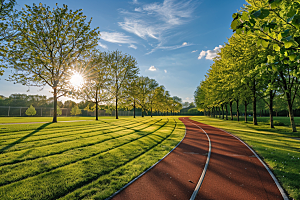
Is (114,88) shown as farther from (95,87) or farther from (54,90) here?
(54,90)

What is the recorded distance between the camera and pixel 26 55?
1581cm

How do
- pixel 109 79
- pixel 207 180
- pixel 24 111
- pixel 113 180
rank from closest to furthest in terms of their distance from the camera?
pixel 113 180, pixel 207 180, pixel 109 79, pixel 24 111

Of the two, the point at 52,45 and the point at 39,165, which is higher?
the point at 52,45

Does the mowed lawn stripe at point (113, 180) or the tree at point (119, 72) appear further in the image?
the tree at point (119, 72)

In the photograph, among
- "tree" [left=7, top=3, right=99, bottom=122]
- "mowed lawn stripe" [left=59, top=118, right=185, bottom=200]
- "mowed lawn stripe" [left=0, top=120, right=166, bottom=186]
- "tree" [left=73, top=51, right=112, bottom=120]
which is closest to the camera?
"mowed lawn stripe" [left=59, top=118, right=185, bottom=200]

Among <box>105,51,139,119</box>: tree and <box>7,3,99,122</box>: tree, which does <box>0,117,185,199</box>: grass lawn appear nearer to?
<box>7,3,99,122</box>: tree

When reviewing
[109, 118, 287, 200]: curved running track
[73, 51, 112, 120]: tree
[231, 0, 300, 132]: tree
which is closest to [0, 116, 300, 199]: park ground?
[109, 118, 287, 200]: curved running track

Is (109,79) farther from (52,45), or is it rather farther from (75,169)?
(75,169)

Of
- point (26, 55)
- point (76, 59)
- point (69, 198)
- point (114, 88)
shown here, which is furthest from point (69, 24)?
point (69, 198)

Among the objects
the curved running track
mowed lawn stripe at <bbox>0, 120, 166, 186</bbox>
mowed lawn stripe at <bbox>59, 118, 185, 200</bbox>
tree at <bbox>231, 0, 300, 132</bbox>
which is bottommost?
the curved running track

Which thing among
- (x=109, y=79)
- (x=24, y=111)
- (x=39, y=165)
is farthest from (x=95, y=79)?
(x=24, y=111)

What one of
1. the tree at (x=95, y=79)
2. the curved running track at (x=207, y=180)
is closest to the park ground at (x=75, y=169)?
the curved running track at (x=207, y=180)

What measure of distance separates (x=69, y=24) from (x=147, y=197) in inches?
845

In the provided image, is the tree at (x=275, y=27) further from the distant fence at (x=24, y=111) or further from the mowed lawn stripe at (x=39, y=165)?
the distant fence at (x=24, y=111)
